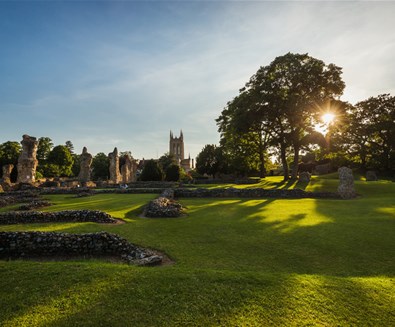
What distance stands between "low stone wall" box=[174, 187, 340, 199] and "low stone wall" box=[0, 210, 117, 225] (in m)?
13.7

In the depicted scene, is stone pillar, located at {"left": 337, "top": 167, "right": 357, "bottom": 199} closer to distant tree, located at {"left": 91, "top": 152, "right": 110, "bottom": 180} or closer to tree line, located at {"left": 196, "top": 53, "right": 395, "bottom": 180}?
tree line, located at {"left": 196, "top": 53, "right": 395, "bottom": 180}

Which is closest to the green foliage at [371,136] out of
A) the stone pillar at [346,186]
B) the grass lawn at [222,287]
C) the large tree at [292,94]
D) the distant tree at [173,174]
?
the large tree at [292,94]

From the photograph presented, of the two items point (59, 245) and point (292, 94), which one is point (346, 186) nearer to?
point (292, 94)

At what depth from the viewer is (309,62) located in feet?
110

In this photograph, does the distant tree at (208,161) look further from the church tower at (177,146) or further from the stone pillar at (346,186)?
the church tower at (177,146)

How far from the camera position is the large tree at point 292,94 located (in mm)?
32562

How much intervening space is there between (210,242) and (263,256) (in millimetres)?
2316

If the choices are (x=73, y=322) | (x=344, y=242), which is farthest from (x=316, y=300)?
(x=344, y=242)

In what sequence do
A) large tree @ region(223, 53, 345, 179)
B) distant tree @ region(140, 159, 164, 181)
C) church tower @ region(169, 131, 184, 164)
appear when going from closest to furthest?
large tree @ region(223, 53, 345, 179), distant tree @ region(140, 159, 164, 181), church tower @ region(169, 131, 184, 164)

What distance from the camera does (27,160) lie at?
117 feet

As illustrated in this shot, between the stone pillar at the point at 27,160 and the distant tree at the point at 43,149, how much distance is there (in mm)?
43976

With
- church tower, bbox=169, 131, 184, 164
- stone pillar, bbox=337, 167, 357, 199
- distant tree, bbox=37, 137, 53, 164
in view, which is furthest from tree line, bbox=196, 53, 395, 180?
church tower, bbox=169, 131, 184, 164

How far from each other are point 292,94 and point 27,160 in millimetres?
39067

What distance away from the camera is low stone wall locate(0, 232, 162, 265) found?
8758 mm
